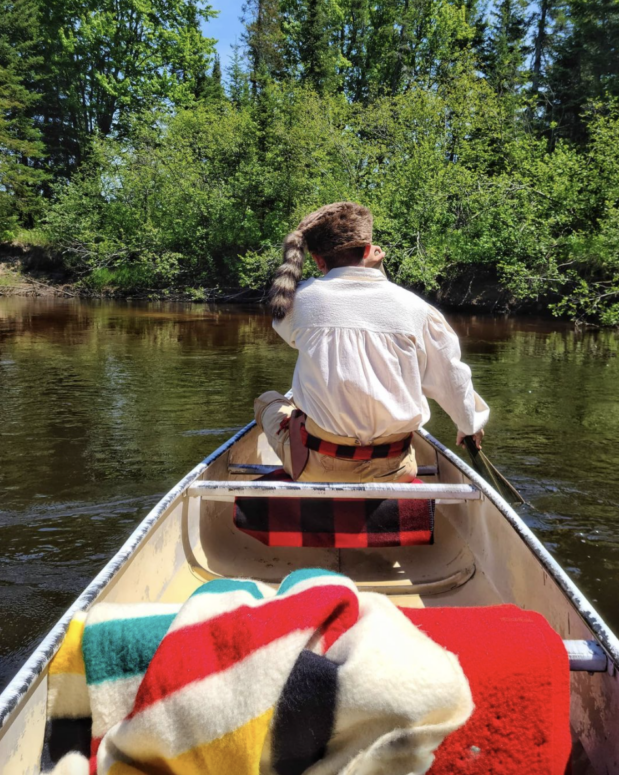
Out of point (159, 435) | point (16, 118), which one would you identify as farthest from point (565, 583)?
point (16, 118)

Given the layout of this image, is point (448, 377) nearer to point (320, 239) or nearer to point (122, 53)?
point (320, 239)

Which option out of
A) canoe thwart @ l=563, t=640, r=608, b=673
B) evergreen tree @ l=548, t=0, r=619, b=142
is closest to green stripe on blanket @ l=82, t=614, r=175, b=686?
canoe thwart @ l=563, t=640, r=608, b=673

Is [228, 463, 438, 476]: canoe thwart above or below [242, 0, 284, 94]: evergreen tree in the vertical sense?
below

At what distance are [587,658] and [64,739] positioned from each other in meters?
1.23

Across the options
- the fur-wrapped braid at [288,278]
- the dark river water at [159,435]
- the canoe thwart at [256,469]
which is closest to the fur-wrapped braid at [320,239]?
the fur-wrapped braid at [288,278]

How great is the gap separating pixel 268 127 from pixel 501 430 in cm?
2098

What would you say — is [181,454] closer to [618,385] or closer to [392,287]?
[392,287]

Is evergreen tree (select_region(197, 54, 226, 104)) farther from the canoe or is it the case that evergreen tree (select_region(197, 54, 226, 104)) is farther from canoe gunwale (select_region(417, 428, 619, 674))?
canoe gunwale (select_region(417, 428, 619, 674))

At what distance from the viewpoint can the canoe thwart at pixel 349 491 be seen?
258 centimetres

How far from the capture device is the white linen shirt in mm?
2523

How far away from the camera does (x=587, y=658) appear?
1.44 m

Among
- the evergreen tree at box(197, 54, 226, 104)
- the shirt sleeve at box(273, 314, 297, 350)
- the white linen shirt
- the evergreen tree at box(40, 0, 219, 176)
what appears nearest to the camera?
the white linen shirt

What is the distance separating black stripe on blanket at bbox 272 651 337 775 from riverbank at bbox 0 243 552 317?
20.5 metres

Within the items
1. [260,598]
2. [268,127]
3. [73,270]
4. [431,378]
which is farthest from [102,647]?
[73,270]
